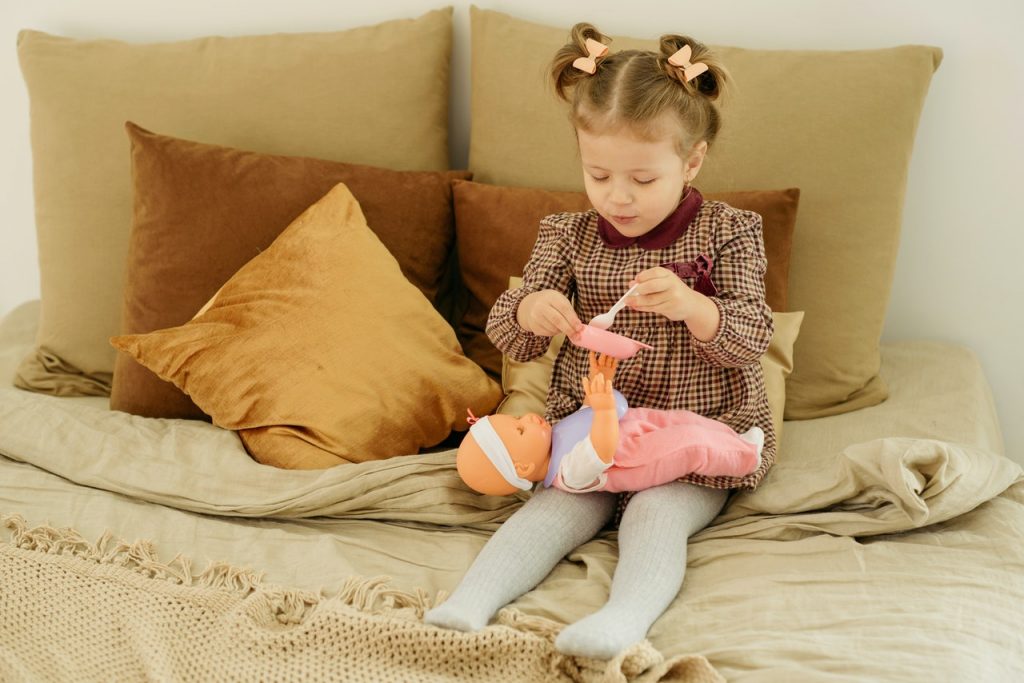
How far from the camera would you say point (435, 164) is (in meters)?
1.97

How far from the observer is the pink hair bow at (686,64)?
1.33m

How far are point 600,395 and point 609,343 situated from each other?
81 mm

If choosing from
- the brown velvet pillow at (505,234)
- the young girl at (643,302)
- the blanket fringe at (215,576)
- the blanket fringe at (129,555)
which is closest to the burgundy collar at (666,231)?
the young girl at (643,302)

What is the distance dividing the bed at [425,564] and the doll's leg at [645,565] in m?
0.02

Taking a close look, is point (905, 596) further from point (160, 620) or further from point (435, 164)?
point (435, 164)

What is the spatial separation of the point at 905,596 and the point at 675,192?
59cm

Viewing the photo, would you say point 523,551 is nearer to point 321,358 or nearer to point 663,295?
point 663,295

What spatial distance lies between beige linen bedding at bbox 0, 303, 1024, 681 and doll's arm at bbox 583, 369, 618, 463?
154 mm

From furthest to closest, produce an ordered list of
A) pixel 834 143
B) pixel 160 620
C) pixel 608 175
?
pixel 834 143, pixel 608 175, pixel 160 620

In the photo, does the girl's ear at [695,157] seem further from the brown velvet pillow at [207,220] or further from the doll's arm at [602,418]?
the brown velvet pillow at [207,220]

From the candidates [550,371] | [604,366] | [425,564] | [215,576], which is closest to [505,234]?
[550,371]

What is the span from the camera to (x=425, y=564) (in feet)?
4.35

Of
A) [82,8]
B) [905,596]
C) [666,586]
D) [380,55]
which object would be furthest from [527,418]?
[82,8]

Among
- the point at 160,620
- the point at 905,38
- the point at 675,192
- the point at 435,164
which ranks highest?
the point at 905,38
